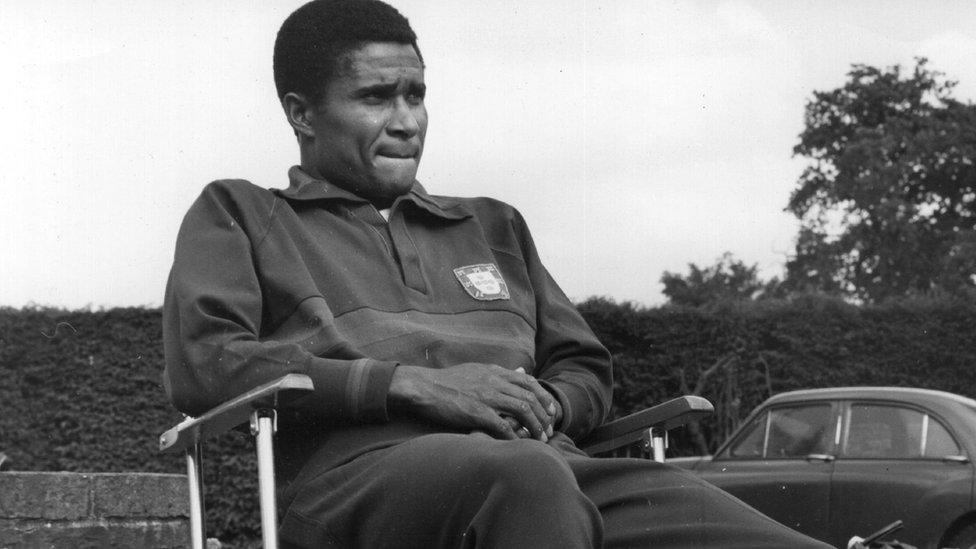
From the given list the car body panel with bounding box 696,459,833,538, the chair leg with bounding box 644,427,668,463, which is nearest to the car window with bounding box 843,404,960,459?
the car body panel with bounding box 696,459,833,538

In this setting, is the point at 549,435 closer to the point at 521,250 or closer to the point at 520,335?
the point at 520,335

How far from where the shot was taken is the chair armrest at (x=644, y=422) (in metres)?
2.80

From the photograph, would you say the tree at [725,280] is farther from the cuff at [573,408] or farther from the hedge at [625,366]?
the cuff at [573,408]

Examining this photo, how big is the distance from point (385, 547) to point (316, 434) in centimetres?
33

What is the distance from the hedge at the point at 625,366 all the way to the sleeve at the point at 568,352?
24.6ft

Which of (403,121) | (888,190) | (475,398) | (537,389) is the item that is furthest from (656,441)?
(888,190)

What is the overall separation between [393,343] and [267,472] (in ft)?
1.23

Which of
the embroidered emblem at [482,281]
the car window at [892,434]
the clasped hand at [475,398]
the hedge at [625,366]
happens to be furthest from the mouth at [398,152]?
the hedge at [625,366]

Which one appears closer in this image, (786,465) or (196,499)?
(196,499)

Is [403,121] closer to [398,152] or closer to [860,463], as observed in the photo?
[398,152]

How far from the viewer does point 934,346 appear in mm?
13453

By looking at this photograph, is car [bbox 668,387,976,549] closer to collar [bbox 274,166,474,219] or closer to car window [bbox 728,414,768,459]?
car window [bbox 728,414,768,459]

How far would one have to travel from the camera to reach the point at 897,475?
877 cm

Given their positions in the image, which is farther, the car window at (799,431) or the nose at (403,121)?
the car window at (799,431)
